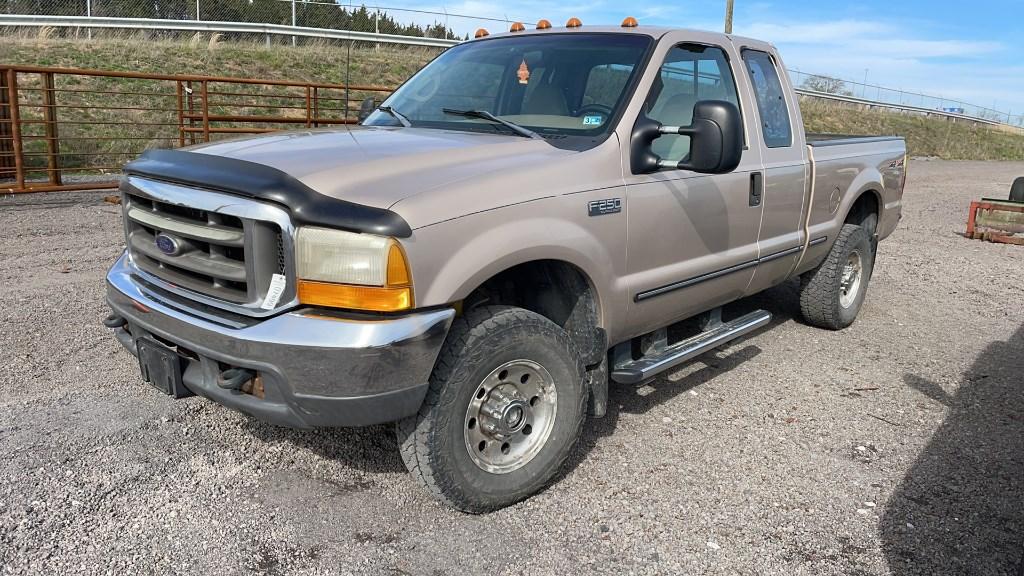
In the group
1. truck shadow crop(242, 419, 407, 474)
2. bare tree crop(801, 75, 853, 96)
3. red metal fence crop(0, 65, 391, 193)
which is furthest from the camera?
bare tree crop(801, 75, 853, 96)

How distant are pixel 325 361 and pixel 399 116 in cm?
192

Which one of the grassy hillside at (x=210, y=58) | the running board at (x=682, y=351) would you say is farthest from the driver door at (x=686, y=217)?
the grassy hillside at (x=210, y=58)

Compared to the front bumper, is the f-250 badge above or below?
above

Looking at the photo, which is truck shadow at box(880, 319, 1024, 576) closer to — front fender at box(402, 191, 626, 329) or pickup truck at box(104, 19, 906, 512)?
pickup truck at box(104, 19, 906, 512)

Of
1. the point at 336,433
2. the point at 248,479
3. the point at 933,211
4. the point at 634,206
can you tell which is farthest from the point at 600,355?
the point at 933,211

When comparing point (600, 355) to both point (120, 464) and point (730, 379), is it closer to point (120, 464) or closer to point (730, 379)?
point (730, 379)

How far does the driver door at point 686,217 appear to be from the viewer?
356 cm

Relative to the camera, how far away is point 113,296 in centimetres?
327

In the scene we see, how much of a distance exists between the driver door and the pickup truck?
14mm

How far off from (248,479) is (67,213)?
7.49 m

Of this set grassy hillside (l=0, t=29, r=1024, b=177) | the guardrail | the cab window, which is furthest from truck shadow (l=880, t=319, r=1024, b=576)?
the guardrail

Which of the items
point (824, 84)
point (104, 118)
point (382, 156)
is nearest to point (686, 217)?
point (382, 156)

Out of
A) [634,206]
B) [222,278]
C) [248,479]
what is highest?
[634,206]

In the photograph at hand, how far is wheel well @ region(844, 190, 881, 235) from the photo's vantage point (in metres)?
5.87
